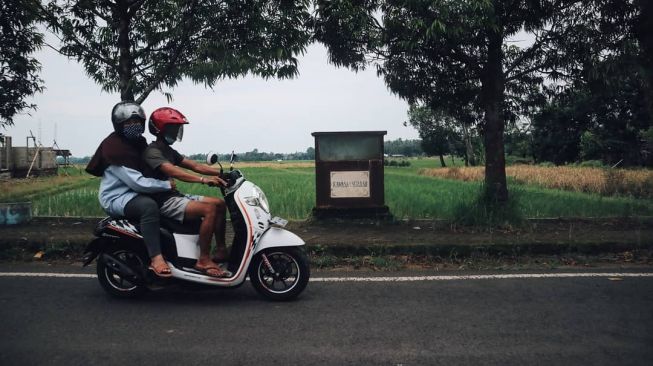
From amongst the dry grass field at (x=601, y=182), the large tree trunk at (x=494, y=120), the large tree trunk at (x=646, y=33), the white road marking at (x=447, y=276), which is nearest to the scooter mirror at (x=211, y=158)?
the white road marking at (x=447, y=276)

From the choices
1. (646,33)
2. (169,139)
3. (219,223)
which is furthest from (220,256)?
(646,33)

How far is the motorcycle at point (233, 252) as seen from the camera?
4.23 metres

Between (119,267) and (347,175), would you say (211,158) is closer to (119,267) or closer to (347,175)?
(119,267)

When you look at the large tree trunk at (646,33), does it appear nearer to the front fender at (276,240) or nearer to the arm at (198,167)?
the front fender at (276,240)

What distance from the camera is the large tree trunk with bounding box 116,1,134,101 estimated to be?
7457 mm

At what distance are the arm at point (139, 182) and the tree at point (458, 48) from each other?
13.9ft

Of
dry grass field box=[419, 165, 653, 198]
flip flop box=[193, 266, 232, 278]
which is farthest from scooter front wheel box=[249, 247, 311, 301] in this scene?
dry grass field box=[419, 165, 653, 198]

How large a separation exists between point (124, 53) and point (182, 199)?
429 cm

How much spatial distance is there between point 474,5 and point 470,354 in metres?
4.97

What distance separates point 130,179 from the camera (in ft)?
14.0

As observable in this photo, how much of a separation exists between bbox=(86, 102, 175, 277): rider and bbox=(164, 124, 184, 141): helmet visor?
237 millimetres

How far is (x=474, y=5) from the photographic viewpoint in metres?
6.49

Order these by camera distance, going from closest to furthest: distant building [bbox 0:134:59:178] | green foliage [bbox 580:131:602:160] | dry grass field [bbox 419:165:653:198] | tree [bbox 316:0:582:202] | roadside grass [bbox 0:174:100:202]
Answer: tree [bbox 316:0:582:202], roadside grass [bbox 0:174:100:202], dry grass field [bbox 419:165:653:198], distant building [bbox 0:134:59:178], green foliage [bbox 580:131:602:160]

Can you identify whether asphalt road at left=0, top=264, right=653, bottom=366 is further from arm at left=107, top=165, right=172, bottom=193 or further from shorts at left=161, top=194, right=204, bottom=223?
arm at left=107, top=165, right=172, bottom=193
